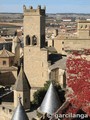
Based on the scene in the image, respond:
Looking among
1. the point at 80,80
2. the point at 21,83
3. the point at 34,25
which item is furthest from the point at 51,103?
the point at 34,25

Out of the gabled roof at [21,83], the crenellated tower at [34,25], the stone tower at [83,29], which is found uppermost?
the crenellated tower at [34,25]

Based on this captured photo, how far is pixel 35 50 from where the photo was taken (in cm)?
4234

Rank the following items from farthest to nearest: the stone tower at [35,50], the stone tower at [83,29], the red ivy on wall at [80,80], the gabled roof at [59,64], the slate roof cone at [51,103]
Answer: the stone tower at [83,29] < the stone tower at [35,50] < the gabled roof at [59,64] < the slate roof cone at [51,103] < the red ivy on wall at [80,80]

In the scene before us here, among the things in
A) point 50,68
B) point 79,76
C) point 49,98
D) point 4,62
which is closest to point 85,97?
point 79,76

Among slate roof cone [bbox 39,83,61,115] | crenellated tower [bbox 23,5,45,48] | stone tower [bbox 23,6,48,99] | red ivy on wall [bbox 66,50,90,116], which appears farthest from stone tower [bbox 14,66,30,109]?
crenellated tower [bbox 23,5,45,48]

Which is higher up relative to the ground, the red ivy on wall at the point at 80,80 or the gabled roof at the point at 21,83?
the red ivy on wall at the point at 80,80

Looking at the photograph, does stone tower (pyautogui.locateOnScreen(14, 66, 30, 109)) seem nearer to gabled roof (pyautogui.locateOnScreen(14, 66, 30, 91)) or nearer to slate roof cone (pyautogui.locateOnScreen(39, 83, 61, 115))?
gabled roof (pyautogui.locateOnScreen(14, 66, 30, 91))

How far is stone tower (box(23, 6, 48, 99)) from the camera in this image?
138 ft

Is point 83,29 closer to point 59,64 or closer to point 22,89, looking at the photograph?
point 59,64

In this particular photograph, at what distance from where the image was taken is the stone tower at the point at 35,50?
138 ft

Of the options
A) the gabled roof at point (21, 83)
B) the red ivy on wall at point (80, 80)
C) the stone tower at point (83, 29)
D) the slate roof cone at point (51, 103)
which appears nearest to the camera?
the red ivy on wall at point (80, 80)

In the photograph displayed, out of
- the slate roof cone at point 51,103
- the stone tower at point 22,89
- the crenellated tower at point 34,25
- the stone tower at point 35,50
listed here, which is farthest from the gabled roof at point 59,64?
the slate roof cone at point 51,103

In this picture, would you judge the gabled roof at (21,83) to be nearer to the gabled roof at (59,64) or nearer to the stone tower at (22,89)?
the stone tower at (22,89)

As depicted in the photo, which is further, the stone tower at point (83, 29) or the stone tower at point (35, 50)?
the stone tower at point (83, 29)
